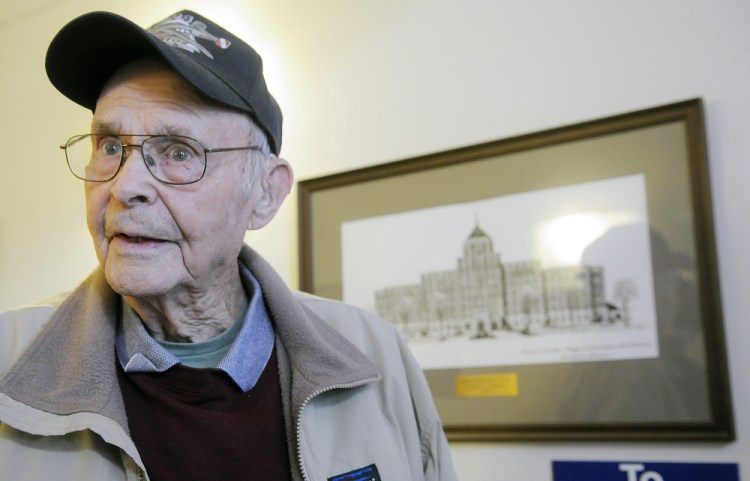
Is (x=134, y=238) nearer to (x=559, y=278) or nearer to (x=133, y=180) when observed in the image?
(x=133, y=180)

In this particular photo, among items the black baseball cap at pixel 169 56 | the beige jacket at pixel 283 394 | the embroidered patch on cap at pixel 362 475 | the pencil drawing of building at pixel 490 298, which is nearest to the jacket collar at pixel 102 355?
the beige jacket at pixel 283 394

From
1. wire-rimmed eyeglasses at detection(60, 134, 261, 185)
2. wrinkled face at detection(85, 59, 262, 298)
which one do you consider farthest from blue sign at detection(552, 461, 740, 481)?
wire-rimmed eyeglasses at detection(60, 134, 261, 185)

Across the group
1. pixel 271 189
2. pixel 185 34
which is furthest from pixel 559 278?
pixel 185 34

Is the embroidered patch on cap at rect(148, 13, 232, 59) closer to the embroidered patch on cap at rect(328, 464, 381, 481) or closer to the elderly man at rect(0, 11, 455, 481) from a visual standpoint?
the elderly man at rect(0, 11, 455, 481)

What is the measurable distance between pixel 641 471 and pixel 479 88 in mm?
815

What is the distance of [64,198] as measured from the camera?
7.72ft

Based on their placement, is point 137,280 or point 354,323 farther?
point 354,323

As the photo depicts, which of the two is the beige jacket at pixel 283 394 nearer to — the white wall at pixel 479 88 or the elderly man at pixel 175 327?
the elderly man at pixel 175 327

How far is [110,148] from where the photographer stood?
1.02 m

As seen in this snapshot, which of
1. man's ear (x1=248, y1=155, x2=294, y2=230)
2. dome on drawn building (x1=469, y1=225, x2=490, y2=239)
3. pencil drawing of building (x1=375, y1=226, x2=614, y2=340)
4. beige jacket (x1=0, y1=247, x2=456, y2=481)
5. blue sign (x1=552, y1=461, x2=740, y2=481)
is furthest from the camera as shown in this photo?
dome on drawn building (x1=469, y1=225, x2=490, y2=239)

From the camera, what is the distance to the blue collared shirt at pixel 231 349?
102 centimetres

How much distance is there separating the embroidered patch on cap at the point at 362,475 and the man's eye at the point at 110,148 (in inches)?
20.3

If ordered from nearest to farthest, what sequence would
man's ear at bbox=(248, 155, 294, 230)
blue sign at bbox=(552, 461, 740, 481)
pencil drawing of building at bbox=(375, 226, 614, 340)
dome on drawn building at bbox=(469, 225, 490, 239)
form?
man's ear at bbox=(248, 155, 294, 230)
blue sign at bbox=(552, 461, 740, 481)
pencil drawing of building at bbox=(375, 226, 614, 340)
dome on drawn building at bbox=(469, 225, 490, 239)

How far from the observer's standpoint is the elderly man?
95 cm
